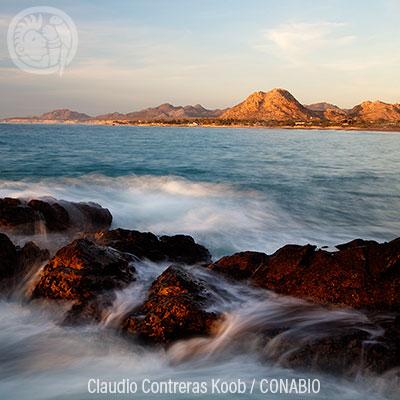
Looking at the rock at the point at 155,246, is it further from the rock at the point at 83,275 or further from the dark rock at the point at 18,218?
the dark rock at the point at 18,218

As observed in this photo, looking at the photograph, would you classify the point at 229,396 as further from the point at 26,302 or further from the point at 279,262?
the point at 26,302

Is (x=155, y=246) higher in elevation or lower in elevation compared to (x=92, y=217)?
lower

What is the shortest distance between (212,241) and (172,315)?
22.4 feet

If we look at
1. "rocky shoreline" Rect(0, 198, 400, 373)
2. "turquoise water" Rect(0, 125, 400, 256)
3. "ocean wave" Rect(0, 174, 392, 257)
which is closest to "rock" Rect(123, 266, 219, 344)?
"rocky shoreline" Rect(0, 198, 400, 373)

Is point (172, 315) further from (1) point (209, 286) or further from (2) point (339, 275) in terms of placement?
(2) point (339, 275)

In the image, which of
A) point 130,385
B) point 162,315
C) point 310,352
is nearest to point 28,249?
point 162,315

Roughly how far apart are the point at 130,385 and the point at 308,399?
7.52 ft

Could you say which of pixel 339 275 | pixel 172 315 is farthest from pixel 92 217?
pixel 339 275

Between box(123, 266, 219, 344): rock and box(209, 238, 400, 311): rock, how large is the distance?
4.82 feet

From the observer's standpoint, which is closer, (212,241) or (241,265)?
(241,265)

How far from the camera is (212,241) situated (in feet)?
44.8

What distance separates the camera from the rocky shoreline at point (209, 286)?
6.05 m

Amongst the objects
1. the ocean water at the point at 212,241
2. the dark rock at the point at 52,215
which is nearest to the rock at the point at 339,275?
the ocean water at the point at 212,241

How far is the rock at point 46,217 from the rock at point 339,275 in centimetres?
550
